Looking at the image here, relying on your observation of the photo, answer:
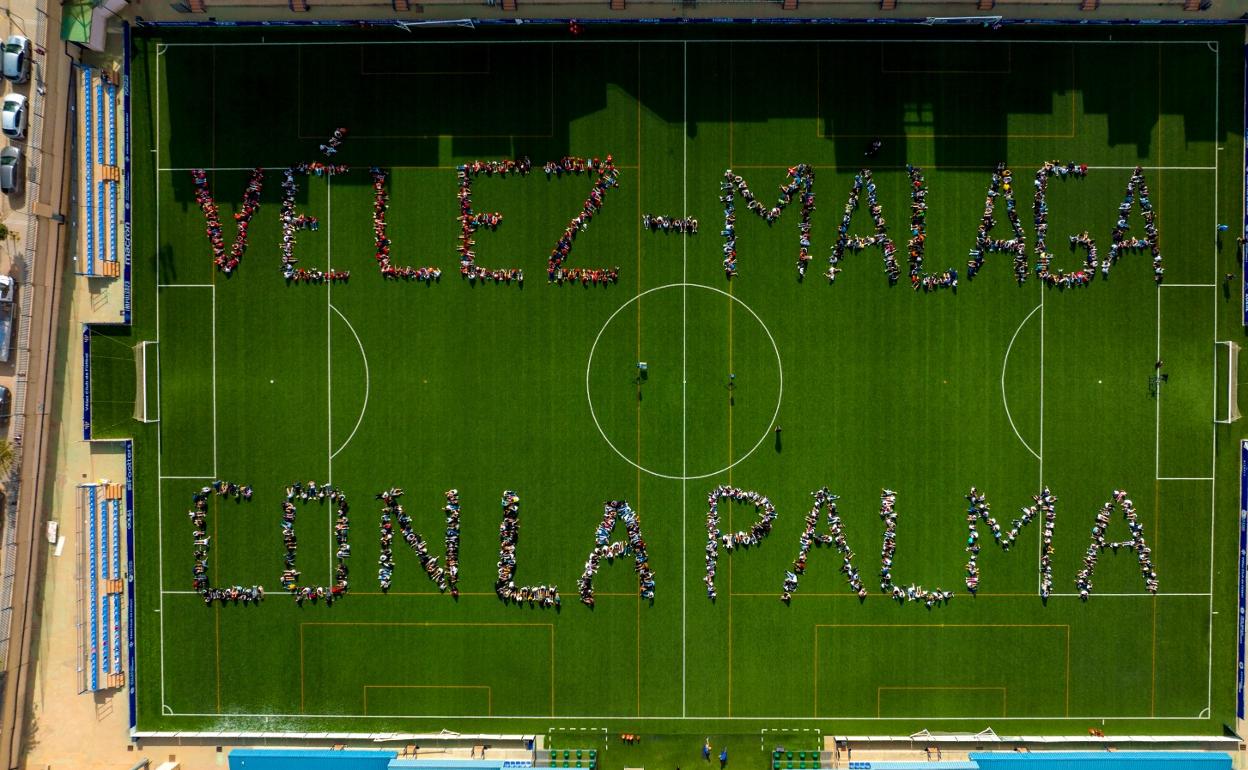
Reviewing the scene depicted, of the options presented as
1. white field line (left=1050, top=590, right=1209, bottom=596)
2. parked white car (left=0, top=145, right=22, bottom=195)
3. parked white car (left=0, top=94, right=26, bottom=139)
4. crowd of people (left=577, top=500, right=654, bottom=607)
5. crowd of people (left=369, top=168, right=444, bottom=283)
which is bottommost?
white field line (left=1050, top=590, right=1209, bottom=596)

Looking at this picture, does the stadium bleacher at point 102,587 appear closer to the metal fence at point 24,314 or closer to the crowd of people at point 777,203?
the metal fence at point 24,314

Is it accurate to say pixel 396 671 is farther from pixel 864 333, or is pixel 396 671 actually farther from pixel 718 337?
pixel 864 333

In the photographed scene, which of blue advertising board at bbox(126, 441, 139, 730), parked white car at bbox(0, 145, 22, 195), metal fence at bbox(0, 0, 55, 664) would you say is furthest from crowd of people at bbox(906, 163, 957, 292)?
parked white car at bbox(0, 145, 22, 195)

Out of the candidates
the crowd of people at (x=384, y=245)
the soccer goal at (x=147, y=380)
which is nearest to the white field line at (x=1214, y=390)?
the crowd of people at (x=384, y=245)

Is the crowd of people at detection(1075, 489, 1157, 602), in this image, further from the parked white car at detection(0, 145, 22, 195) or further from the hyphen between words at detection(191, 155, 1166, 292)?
the parked white car at detection(0, 145, 22, 195)

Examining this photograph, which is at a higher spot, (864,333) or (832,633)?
(864,333)

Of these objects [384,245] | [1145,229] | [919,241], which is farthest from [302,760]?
[1145,229]

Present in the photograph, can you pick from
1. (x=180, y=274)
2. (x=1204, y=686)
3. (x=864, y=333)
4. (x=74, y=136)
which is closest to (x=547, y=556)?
(x=864, y=333)
